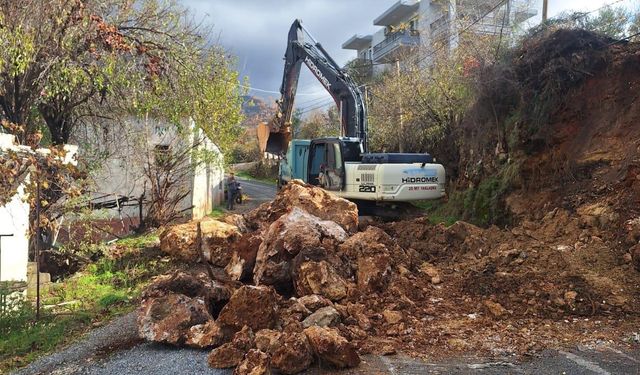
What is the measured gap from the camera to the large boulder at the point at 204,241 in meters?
8.30

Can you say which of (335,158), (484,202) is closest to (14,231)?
(335,158)

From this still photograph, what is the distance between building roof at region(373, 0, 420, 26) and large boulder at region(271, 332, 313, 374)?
2946cm

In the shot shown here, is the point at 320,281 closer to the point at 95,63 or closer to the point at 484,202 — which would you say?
the point at 95,63

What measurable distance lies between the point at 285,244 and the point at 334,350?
2.50 metres

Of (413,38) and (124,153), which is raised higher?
(413,38)

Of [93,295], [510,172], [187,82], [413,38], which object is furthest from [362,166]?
[413,38]

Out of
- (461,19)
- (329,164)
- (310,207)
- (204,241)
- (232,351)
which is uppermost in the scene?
(461,19)

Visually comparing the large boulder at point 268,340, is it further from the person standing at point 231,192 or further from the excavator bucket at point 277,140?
the person standing at point 231,192

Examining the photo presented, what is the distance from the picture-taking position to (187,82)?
937 cm

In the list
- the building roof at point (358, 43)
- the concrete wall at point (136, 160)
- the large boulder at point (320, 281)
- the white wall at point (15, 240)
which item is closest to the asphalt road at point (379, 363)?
the large boulder at point (320, 281)

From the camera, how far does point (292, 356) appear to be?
4.25m

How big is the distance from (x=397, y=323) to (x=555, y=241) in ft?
11.5

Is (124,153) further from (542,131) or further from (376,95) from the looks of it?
(376,95)

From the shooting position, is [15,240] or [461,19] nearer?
[15,240]
